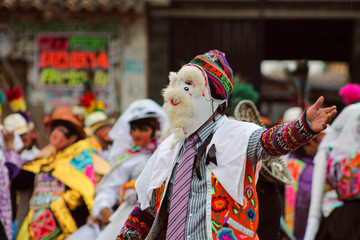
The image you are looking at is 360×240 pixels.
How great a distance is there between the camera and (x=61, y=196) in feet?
19.1

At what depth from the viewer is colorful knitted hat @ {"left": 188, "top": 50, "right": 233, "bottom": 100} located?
3.53m

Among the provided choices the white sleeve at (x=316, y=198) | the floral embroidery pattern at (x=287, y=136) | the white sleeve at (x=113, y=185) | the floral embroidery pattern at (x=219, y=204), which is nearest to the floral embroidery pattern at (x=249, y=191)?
the floral embroidery pattern at (x=219, y=204)

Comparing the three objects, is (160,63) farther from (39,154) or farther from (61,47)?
(39,154)

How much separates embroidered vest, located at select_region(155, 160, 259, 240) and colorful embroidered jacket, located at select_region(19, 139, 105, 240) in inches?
108

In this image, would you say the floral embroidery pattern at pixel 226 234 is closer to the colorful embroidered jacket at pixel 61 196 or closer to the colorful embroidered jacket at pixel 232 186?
the colorful embroidered jacket at pixel 232 186

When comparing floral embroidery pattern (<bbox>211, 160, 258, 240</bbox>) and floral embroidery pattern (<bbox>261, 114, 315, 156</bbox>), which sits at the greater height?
floral embroidery pattern (<bbox>261, 114, 315, 156</bbox>)

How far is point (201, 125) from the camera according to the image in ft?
11.6

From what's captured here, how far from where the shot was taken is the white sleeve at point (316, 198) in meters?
5.57

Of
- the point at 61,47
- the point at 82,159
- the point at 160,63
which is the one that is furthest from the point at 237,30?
the point at 82,159

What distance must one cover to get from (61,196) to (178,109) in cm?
270

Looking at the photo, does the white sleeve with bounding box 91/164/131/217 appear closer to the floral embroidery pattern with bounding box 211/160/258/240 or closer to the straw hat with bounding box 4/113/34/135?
the straw hat with bounding box 4/113/34/135

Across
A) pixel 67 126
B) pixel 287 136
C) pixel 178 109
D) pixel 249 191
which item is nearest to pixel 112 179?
pixel 67 126

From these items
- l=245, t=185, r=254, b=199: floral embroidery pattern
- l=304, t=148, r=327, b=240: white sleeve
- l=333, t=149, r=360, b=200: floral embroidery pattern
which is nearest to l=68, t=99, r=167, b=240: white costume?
l=304, t=148, r=327, b=240: white sleeve

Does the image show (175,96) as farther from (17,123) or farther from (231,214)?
(17,123)
